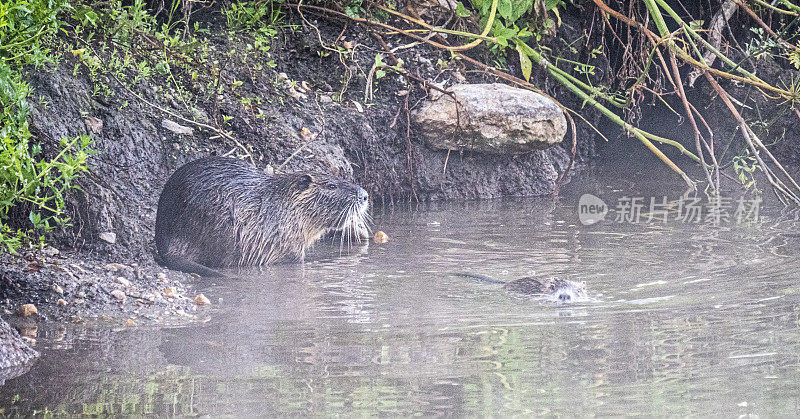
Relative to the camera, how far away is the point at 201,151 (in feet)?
18.1

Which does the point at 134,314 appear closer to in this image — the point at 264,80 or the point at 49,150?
the point at 49,150

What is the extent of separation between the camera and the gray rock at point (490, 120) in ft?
21.7

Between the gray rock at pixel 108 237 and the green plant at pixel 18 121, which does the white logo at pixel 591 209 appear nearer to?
the gray rock at pixel 108 237

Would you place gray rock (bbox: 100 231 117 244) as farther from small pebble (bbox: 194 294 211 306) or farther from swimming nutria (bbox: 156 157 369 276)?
small pebble (bbox: 194 294 211 306)

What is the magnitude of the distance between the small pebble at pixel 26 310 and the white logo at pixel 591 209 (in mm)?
3686

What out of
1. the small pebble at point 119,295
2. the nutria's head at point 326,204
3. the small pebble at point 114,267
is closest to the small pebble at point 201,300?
the small pebble at point 119,295

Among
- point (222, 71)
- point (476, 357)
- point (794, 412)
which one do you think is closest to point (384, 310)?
point (476, 357)

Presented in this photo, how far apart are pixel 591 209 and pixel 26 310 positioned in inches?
167

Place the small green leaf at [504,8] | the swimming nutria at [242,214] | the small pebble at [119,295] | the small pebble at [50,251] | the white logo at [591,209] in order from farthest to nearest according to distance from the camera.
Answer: the small green leaf at [504,8], the white logo at [591,209], the swimming nutria at [242,214], the small pebble at [50,251], the small pebble at [119,295]

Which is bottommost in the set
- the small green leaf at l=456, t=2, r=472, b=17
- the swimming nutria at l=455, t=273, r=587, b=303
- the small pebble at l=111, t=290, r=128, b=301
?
the small pebble at l=111, t=290, r=128, b=301

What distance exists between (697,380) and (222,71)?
436 cm

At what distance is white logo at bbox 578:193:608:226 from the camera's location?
20.4 feet

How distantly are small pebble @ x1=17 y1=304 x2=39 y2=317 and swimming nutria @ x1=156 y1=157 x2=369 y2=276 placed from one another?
103 centimetres

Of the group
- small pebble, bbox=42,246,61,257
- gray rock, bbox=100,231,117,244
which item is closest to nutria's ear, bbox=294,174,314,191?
gray rock, bbox=100,231,117,244
